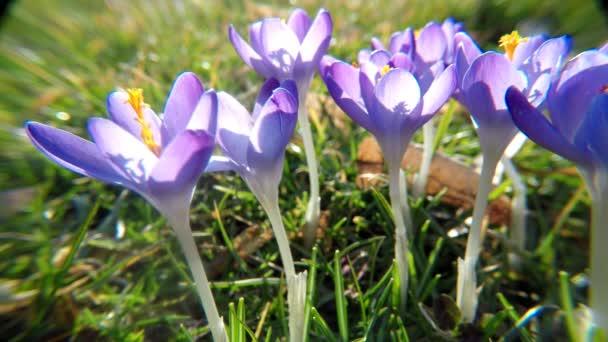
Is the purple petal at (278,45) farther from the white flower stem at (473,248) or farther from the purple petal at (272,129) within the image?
the white flower stem at (473,248)

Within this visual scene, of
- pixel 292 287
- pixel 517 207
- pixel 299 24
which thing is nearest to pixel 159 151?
pixel 292 287

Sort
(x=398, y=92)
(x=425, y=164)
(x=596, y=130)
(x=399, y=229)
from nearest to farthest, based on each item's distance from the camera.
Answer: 1. (x=596, y=130)
2. (x=398, y=92)
3. (x=399, y=229)
4. (x=425, y=164)

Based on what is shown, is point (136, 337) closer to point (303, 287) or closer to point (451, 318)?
point (303, 287)

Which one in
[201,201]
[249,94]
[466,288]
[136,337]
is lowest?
[136,337]

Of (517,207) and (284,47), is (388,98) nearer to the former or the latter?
(284,47)

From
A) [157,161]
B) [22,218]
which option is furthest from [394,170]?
[22,218]

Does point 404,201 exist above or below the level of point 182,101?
below
